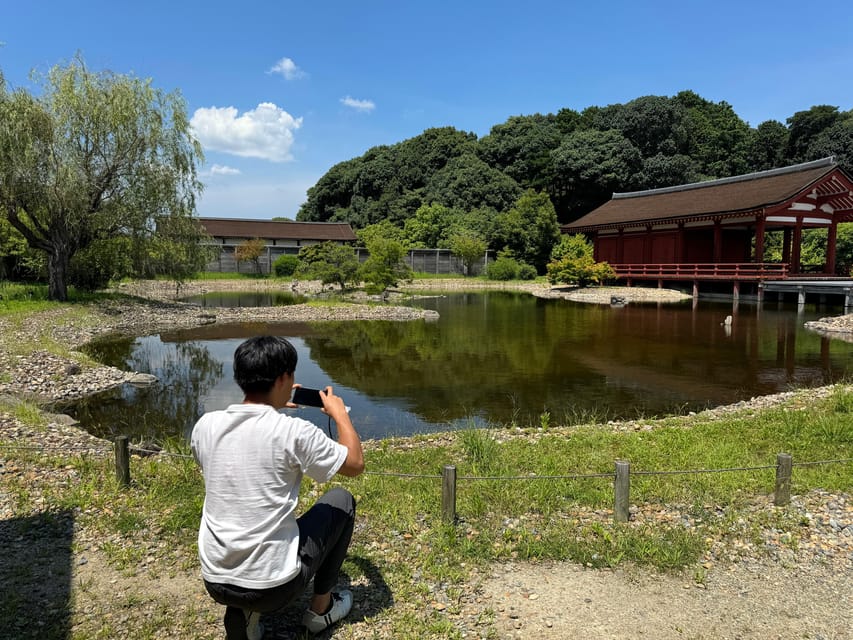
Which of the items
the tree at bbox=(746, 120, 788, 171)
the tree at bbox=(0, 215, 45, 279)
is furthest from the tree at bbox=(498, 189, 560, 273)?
the tree at bbox=(0, 215, 45, 279)

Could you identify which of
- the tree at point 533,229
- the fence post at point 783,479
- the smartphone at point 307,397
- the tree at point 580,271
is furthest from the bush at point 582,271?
the smartphone at point 307,397

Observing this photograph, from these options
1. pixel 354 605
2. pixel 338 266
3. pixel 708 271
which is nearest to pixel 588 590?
pixel 354 605

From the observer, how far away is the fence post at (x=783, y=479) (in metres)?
4.03

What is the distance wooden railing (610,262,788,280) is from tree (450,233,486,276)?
10.1 m

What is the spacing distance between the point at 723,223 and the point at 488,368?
801 inches

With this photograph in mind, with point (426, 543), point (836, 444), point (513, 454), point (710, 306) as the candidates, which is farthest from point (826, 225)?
point (426, 543)

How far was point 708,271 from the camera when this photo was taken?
→ 25656 mm

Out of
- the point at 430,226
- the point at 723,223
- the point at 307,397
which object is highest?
the point at 430,226

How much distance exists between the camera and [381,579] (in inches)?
128

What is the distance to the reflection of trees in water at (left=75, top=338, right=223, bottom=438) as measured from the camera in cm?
746

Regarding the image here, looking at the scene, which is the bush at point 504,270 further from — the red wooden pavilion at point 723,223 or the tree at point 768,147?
the tree at point 768,147

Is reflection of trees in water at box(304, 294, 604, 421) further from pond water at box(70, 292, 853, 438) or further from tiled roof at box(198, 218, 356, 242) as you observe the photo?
tiled roof at box(198, 218, 356, 242)

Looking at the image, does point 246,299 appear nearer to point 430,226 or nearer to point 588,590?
point 430,226

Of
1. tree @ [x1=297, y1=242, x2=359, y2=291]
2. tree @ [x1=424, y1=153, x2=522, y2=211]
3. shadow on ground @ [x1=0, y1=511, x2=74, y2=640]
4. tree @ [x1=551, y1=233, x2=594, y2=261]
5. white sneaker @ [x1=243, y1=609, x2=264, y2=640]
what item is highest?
tree @ [x1=424, y1=153, x2=522, y2=211]
